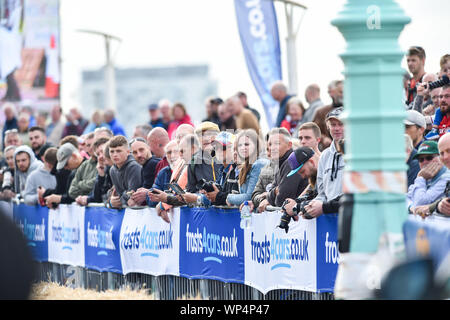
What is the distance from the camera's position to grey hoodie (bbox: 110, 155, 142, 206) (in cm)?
1399

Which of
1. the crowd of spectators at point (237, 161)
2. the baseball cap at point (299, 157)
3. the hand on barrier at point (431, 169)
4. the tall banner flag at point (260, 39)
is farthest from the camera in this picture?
the tall banner flag at point (260, 39)

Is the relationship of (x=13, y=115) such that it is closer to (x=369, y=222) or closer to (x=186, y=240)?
(x=186, y=240)

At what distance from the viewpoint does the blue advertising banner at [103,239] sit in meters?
14.4

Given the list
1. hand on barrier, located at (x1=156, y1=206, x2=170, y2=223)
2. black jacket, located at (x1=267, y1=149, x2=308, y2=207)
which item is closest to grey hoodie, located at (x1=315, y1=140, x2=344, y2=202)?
black jacket, located at (x1=267, y1=149, x2=308, y2=207)

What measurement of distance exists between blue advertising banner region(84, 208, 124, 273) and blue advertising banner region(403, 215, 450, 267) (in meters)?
8.85

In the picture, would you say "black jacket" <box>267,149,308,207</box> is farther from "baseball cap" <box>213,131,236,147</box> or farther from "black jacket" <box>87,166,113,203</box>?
"black jacket" <box>87,166,113,203</box>

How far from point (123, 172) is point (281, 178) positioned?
398 centimetres

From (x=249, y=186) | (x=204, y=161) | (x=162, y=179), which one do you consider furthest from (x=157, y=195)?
(x=249, y=186)

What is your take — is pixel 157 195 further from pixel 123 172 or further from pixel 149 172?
pixel 123 172

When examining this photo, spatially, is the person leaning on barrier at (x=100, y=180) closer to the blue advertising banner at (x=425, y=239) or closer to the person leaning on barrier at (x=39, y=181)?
the person leaning on barrier at (x=39, y=181)

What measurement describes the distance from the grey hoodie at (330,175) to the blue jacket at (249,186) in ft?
5.02

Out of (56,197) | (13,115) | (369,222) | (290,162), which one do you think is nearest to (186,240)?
(290,162)

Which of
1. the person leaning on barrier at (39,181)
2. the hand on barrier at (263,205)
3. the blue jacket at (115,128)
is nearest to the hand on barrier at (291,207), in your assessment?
the hand on barrier at (263,205)

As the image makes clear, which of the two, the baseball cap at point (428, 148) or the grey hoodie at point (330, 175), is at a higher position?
the baseball cap at point (428, 148)
